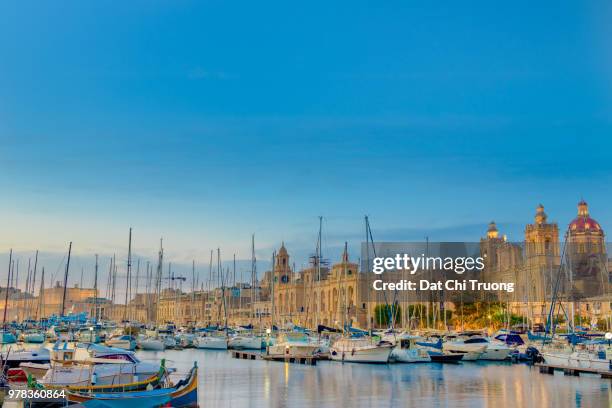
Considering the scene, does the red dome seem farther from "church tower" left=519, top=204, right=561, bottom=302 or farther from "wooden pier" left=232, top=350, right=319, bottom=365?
"wooden pier" left=232, top=350, right=319, bottom=365

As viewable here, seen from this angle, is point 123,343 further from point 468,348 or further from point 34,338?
point 468,348

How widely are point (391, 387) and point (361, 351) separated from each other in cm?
1291

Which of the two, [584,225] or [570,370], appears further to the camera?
[584,225]

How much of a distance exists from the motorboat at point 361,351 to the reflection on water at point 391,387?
89 cm

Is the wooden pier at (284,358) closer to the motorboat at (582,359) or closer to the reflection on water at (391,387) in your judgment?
the reflection on water at (391,387)

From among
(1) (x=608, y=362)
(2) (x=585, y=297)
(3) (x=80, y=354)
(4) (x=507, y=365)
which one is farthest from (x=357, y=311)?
(3) (x=80, y=354)

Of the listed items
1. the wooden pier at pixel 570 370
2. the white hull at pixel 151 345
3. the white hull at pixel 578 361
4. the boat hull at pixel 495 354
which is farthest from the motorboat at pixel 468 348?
the white hull at pixel 151 345

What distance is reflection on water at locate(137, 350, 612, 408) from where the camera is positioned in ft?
82.2

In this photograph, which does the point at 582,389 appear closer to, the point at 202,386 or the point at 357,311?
the point at 202,386

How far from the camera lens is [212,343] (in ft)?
215

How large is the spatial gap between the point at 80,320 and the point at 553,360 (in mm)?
71257

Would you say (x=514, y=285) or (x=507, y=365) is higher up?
(x=514, y=285)

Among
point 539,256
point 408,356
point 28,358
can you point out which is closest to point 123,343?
point 408,356

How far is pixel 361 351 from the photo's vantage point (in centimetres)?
4297
